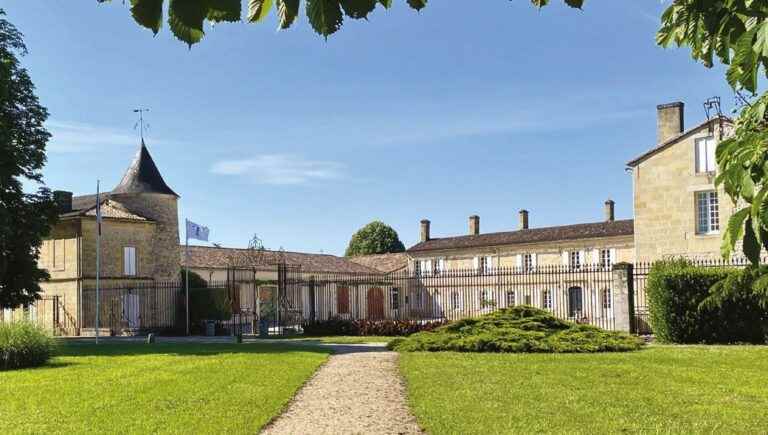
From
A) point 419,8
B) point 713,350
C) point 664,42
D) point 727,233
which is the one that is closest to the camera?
point 727,233

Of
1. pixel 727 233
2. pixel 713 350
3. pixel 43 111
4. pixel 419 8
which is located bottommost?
pixel 713 350

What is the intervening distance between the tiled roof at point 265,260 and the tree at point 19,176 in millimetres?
13831

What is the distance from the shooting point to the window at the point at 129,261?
35625 millimetres

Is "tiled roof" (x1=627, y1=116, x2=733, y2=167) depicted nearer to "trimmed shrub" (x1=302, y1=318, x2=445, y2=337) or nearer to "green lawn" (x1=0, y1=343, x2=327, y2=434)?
"trimmed shrub" (x1=302, y1=318, x2=445, y2=337)

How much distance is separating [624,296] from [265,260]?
81.3 ft

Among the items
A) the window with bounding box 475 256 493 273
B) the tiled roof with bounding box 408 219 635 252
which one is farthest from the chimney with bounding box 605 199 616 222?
the window with bounding box 475 256 493 273

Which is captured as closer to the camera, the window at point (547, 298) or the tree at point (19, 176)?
the tree at point (19, 176)

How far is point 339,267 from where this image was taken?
5166 cm

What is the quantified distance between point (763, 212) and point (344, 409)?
718cm

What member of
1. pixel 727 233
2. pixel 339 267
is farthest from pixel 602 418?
pixel 339 267

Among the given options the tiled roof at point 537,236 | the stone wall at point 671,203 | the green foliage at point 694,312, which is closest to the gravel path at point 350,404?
the green foliage at point 694,312

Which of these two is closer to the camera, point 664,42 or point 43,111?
point 664,42

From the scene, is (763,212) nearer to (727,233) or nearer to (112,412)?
(727,233)

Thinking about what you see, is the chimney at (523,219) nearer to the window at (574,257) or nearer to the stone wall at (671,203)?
the window at (574,257)
